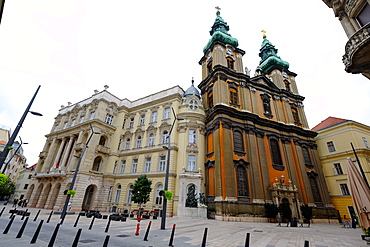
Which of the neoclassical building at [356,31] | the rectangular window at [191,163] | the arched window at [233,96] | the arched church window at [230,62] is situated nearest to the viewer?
the neoclassical building at [356,31]

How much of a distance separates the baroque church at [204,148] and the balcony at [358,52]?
14451 millimetres

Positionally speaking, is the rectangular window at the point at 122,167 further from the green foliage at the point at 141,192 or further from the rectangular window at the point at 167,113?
the green foliage at the point at 141,192

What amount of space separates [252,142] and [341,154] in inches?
629

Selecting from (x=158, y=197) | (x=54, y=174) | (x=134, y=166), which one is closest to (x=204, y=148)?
(x=158, y=197)

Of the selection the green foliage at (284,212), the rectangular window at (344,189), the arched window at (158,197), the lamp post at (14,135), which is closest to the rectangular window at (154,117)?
the arched window at (158,197)

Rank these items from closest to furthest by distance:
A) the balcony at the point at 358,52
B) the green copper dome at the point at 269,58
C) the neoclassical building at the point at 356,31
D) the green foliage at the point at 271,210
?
the balcony at the point at 358,52 → the neoclassical building at the point at 356,31 → the green foliage at the point at 271,210 → the green copper dome at the point at 269,58

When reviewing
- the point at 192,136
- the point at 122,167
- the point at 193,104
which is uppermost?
the point at 193,104

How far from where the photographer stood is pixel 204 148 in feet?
86.0

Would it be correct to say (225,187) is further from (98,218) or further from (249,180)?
(98,218)

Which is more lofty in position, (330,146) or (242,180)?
(330,146)

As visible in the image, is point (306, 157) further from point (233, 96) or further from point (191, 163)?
point (191, 163)

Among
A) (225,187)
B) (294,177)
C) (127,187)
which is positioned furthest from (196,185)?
(294,177)

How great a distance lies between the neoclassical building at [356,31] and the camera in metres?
9.50

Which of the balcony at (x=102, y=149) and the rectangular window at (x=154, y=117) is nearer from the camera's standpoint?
the balcony at (x=102, y=149)
